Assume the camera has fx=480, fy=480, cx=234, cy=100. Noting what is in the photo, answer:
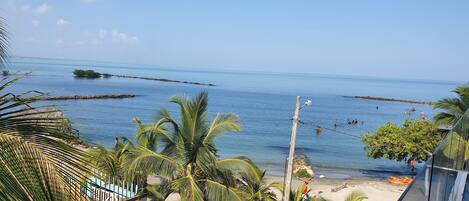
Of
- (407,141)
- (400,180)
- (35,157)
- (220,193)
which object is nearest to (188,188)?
(220,193)

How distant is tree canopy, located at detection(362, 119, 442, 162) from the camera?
1249 inches

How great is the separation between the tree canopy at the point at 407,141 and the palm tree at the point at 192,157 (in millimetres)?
21943

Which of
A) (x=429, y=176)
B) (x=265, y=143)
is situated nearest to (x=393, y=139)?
(x=265, y=143)

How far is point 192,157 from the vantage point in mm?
12289

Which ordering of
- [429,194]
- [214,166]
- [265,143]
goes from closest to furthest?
[429,194] < [214,166] < [265,143]

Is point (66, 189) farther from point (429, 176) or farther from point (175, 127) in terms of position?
point (175, 127)

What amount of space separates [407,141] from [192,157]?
23.4 m

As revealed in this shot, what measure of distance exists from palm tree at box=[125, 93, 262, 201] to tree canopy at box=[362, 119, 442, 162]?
21943mm

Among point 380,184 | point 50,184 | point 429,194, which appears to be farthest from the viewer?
point 380,184

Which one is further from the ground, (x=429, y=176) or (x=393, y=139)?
(x=429, y=176)

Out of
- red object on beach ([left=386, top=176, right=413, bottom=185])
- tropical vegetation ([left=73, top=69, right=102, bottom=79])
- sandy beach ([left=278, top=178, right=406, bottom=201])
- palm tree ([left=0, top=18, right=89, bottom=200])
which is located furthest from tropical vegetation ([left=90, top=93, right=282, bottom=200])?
tropical vegetation ([left=73, top=69, right=102, bottom=79])

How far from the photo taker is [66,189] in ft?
10.2

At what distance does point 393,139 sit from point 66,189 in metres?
31.6

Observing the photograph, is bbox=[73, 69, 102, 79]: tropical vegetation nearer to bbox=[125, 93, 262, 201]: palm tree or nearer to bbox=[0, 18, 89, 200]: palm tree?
bbox=[125, 93, 262, 201]: palm tree
